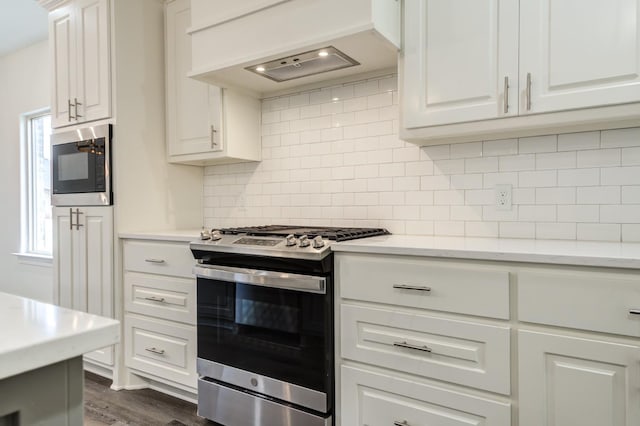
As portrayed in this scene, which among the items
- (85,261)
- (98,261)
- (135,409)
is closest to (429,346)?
(135,409)

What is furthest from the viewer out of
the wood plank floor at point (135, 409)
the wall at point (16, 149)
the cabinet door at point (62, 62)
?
the wall at point (16, 149)

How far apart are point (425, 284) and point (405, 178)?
0.82 meters

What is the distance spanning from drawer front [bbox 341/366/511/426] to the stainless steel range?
0.32 ft

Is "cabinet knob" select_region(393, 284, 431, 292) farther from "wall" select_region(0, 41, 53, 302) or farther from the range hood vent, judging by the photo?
"wall" select_region(0, 41, 53, 302)

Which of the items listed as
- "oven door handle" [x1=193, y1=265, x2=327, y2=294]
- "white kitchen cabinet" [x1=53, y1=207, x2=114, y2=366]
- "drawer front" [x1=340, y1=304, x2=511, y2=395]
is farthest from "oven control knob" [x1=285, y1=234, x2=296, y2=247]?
"white kitchen cabinet" [x1=53, y1=207, x2=114, y2=366]

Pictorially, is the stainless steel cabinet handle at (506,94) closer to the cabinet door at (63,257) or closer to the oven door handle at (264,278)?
the oven door handle at (264,278)

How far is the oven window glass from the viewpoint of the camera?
267 cm

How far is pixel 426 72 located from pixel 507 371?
4.04 feet

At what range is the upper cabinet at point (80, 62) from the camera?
258cm

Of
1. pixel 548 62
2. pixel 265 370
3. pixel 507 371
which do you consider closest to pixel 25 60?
pixel 265 370

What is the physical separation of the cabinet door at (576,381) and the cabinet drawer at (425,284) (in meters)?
0.16

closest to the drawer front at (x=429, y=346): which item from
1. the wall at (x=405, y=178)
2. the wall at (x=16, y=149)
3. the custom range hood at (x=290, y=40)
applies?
the wall at (x=405, y=178)

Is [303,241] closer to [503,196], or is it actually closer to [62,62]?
[503,196]

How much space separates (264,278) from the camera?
1.87m
